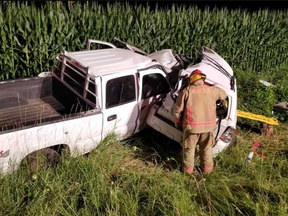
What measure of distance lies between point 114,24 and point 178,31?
1921mm

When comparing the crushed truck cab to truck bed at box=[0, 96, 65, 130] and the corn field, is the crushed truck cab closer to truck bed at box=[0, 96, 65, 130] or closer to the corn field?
truck bed at box=[0, 96, 65, 130]

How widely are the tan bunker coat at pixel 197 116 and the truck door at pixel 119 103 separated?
0.86 m

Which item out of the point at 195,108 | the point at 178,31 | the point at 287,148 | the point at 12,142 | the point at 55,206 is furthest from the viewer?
the point at 178,31

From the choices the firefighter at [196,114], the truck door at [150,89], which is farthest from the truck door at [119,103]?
the firefighter at [196,114]

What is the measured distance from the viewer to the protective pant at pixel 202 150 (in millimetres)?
5141

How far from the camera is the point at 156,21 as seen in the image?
8.66 meters

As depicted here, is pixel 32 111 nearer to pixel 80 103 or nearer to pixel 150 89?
pixel 80 103

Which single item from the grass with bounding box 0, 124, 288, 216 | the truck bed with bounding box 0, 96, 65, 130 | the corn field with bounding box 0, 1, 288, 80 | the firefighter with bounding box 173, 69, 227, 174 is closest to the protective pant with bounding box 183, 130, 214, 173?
the firefighter with bounding box 173, 69, 227, 174

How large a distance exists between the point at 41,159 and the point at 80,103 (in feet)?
4.27

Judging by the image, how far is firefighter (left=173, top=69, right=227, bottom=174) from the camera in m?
4.95

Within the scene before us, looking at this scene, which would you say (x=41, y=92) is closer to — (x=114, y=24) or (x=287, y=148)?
(x=114, y=24)

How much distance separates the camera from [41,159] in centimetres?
454

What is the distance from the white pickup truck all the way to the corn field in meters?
1.40

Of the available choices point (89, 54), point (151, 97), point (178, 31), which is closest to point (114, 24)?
point (178, 31)
